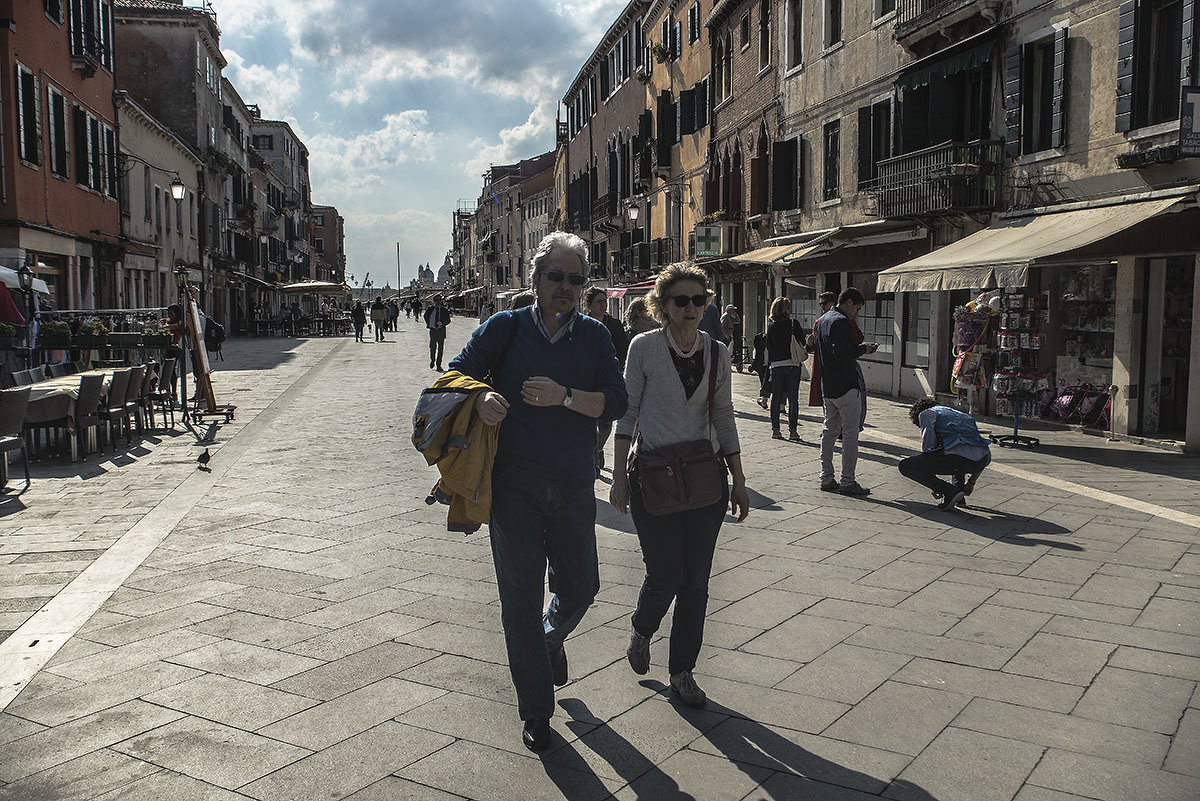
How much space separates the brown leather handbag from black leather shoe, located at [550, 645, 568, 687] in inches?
25.2

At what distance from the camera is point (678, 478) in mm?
3875

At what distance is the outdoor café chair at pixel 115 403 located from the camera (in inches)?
432

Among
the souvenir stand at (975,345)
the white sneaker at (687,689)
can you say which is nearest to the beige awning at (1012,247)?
the souvenir stand at (975,345)

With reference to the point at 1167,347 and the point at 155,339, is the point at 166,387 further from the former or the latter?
the point at 1167,347

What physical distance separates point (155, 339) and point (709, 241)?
16.1 m

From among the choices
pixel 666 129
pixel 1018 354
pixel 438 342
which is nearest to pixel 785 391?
pixel 1018 354

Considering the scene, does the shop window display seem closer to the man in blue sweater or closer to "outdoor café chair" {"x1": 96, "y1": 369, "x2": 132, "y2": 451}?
the man in blue sweater

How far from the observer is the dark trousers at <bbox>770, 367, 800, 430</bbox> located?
12258 millimetres

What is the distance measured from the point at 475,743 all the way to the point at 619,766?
0.51 metres

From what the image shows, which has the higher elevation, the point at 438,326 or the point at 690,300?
the point at 690,300

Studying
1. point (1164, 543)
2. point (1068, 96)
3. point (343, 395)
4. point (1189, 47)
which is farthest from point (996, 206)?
point (343, 395)

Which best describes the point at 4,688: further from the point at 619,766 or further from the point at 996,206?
the point at 996,206

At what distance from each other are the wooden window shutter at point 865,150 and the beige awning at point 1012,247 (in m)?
4.30

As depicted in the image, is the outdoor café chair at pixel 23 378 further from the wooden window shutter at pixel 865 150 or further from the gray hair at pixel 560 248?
the wooden window shutter at pixel 865 150
